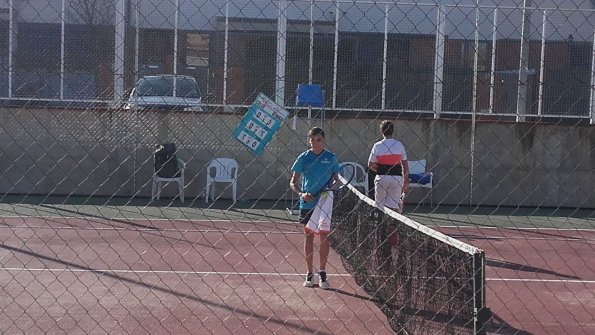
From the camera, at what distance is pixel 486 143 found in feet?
59.2

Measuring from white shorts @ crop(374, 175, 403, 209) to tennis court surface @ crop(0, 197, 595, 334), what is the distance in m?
0.69

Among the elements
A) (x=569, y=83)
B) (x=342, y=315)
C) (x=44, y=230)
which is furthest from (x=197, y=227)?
(x=569, y=83)

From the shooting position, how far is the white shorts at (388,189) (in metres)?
11.0

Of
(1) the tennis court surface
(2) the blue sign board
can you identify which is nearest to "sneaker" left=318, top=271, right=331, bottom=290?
(1) the tennis court surface

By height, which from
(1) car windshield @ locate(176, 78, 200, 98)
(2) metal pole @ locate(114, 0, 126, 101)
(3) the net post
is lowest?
(3) the net post

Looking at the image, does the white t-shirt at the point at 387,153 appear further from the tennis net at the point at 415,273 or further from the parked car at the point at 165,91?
the parked car at the point at 165,91

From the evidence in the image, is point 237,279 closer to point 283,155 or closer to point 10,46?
point 10,46

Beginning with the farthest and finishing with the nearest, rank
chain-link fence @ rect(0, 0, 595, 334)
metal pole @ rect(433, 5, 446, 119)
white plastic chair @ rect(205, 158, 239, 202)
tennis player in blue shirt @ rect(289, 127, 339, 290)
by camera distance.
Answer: white plastic chair @ rect(205, 158, 239, 202) → metal pole @ rect(433, 5, 446, 119) → tennis player in blue shirt @ rect(289, 127, 339, 290) → chain-link fence @ rect(0, 0, 595, 334)

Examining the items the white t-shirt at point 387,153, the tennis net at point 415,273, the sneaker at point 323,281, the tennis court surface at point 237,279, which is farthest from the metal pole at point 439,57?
the sneaker at point 323,281

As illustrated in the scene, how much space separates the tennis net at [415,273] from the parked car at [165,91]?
2467 millimetres

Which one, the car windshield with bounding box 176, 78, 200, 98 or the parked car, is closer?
the parked car

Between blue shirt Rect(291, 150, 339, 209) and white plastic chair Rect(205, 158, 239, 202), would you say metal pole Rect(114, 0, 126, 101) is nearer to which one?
blue shirt Rect(291, 150, 339, 209)

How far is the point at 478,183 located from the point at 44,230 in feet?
28.2

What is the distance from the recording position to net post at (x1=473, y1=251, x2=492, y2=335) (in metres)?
5.21
